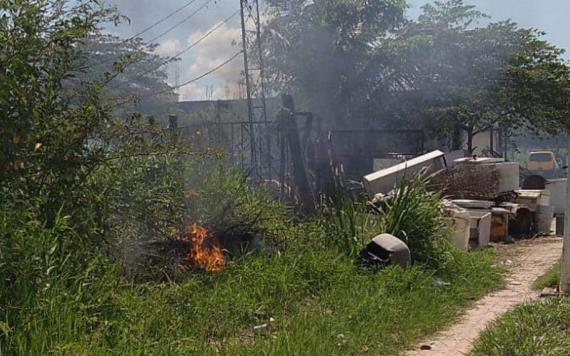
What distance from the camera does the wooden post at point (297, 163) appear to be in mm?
9312

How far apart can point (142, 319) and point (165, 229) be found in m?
1.92

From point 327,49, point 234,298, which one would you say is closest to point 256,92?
point 327,49

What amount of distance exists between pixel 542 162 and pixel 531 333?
32.5 metres

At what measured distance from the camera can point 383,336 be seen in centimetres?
541

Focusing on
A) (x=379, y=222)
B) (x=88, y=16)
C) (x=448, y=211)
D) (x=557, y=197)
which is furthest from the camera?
(x=557, y=197)

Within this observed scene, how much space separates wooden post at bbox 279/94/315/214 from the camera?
30.6 feet

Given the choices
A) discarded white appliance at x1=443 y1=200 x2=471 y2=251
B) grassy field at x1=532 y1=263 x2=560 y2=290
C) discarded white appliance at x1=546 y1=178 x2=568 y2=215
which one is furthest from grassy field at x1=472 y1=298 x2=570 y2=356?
discarded white appliance at x1=546 y1=178 x2=568 y2=215

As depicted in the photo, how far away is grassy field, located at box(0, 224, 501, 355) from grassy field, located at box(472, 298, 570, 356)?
618 millimetres

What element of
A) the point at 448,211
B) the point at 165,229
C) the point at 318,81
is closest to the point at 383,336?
the point at 165,229

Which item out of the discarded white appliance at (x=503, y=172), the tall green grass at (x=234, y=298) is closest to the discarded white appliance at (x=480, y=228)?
the discarded white appliance at (x=503, y=172)

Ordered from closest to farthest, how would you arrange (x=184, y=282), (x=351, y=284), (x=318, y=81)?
(x=184, y=282) < (x=351, y=284) < (x=318, y=81)

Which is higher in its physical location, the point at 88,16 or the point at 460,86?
the point at 460,86

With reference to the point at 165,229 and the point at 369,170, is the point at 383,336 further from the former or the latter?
the point at 369,170

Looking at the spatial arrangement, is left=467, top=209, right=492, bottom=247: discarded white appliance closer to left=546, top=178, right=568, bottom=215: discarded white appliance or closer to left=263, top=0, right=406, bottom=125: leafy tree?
left=546, top=178, right=568, bottom=215: discarded white appliance
